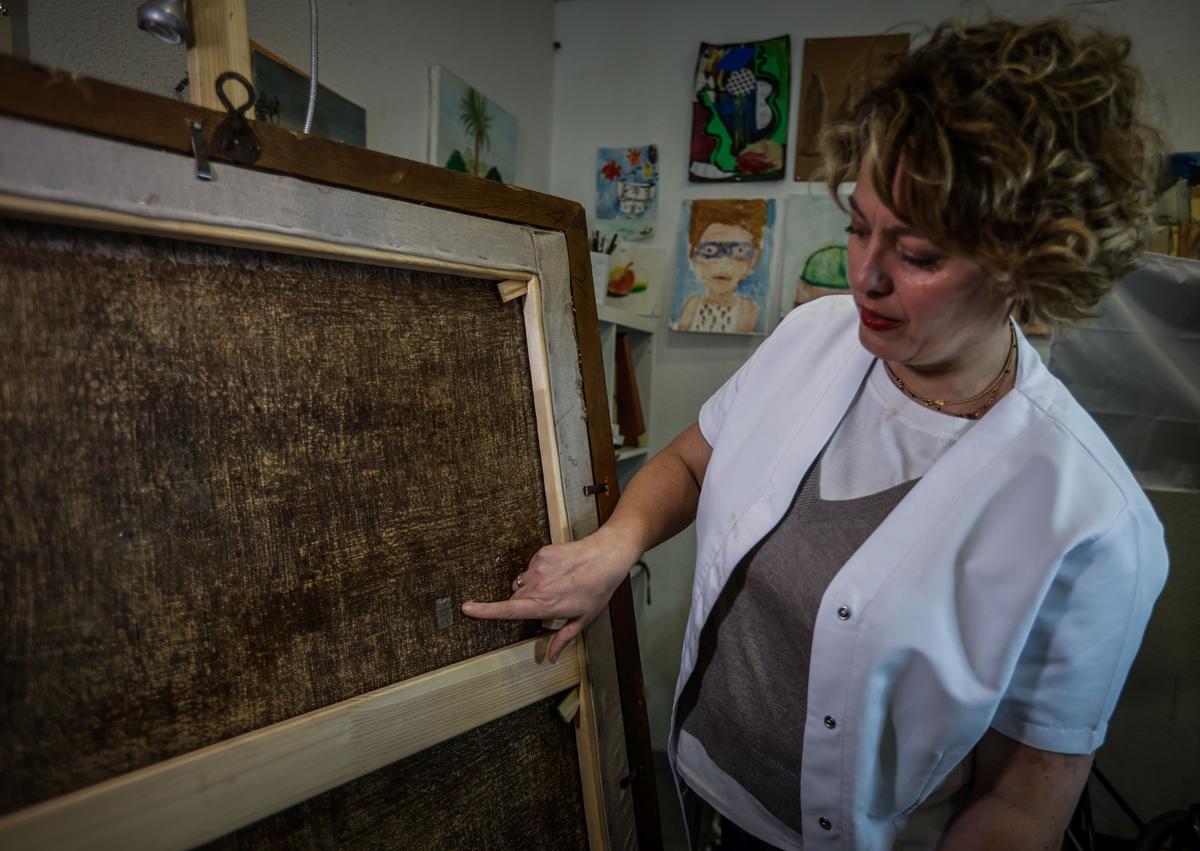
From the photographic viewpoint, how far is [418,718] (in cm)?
65

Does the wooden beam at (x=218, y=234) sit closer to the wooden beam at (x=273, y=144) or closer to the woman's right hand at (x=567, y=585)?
the wooden beam at (x=273, y=144)

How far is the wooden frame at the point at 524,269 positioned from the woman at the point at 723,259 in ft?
4.19

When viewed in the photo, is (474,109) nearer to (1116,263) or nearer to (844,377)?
(844,377)

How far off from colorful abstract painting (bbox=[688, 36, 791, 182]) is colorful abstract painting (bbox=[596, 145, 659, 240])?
152 millimetres

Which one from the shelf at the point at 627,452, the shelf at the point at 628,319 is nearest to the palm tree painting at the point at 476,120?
the shelf at the point at 628,319

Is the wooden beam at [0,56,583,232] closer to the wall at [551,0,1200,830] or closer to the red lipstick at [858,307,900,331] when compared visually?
the red lipstick at [858,307,900,331]

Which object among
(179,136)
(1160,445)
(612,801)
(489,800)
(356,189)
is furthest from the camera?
(1160,445)

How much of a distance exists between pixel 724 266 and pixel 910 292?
4.83 ft

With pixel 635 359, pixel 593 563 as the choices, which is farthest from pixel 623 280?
pixel 593 563

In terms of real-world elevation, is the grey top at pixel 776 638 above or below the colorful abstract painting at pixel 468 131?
below

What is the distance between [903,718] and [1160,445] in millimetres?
1475

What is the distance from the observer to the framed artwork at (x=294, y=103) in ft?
3.52

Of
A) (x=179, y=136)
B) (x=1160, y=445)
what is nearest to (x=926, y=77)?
(x=179, y=136)

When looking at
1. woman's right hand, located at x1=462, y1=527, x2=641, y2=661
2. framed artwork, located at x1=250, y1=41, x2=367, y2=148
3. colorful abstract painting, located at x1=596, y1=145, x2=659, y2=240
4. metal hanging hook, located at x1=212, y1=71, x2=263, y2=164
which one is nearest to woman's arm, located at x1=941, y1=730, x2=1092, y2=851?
woman's right hand, located at x1=462, y1=527, x2=641, y2=661
